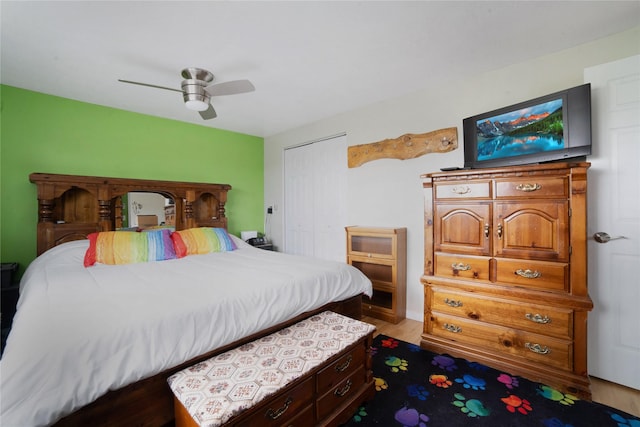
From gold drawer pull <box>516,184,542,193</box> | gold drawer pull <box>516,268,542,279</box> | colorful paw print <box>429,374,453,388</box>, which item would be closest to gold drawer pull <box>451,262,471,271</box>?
gold drawer pull <box>516,268,542,279</box>

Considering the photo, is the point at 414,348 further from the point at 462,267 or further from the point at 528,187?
the point at 528,187

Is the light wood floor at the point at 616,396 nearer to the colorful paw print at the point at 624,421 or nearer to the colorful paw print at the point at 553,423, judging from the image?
the colorful paw print at the point at 624,421

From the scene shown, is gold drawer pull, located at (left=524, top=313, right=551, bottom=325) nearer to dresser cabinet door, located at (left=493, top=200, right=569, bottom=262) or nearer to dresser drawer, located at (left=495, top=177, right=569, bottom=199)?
dresser cabinet door, located at (left=493, top=200, right=569, bottom=262)

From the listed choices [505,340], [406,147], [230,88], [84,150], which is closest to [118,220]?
[84,150]

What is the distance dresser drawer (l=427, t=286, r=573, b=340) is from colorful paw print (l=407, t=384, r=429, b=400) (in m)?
0.65

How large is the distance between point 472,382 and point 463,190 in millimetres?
1348

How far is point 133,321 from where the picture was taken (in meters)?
1.20

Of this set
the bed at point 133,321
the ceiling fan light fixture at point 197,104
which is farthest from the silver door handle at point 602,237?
the ceiling fan light fixture at point 197,104

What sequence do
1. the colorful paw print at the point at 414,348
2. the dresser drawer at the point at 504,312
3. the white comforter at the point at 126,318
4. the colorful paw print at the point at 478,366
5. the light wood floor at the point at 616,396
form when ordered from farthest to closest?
the colorful paw print at the point at 414,348, the colorful paw print at the point at 478,366, the dresser drawer at the point at 504,312, the light wood floor at the point at 616,396, the white comforter at the point at 126,318

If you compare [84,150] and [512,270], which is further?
[84,150]

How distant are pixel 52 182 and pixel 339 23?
3085 mm

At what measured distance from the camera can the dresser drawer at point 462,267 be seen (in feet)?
6.60

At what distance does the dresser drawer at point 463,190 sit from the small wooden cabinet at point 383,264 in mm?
713

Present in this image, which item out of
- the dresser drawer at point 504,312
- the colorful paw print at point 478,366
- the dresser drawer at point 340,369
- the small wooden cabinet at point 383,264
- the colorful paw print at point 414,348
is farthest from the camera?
the small wooden cabinet at point 383,264
